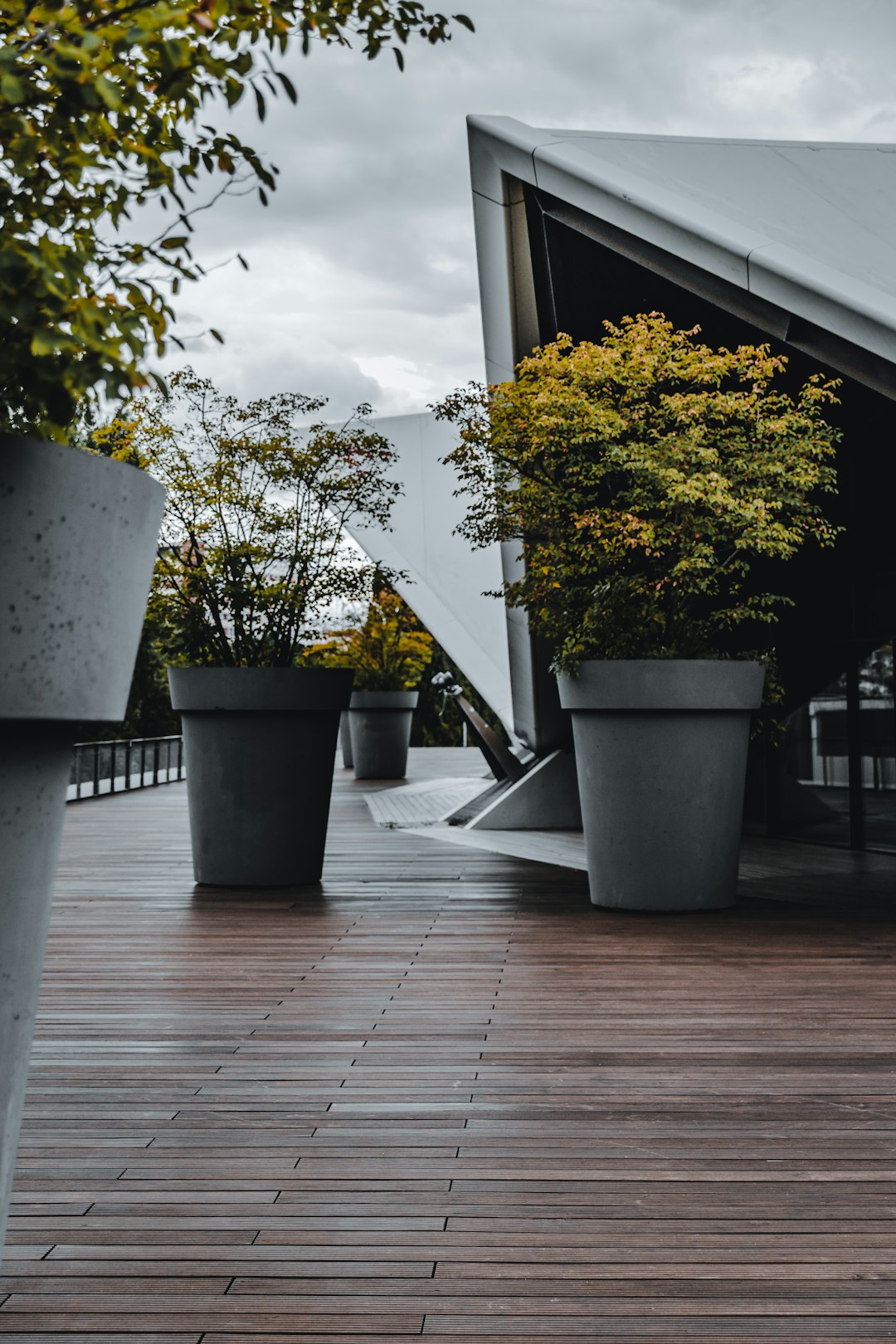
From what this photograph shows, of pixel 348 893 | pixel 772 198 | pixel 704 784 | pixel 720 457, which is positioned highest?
pixel 772 198

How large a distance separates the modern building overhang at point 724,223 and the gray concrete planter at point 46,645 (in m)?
5.42

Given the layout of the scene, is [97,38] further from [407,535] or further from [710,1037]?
[407,535]

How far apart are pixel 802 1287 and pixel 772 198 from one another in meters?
8.35

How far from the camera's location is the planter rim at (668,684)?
22.0ft

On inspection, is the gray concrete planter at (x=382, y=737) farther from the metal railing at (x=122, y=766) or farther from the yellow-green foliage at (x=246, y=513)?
the yellow-green foliage at (x=246, y=513)

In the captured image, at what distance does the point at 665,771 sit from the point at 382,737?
50.9 feet

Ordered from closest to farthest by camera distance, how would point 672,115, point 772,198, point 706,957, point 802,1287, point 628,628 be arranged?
point 802,1287 → point 706,957 → point 628,628 → point 772,198 → point 672,115

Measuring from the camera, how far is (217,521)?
26.9 ft

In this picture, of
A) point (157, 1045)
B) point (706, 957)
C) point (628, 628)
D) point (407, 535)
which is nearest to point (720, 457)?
point (628, 628)

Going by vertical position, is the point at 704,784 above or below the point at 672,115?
below

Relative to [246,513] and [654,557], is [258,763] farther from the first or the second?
[654,557]

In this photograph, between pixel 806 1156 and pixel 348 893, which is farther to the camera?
pixel 348 893

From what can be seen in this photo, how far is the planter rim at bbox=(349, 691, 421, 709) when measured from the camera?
21.3 metres

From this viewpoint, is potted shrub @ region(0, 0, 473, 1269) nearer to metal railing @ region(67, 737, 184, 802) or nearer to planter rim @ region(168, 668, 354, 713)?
planter rim @ region(168, 668, 354, 713)
